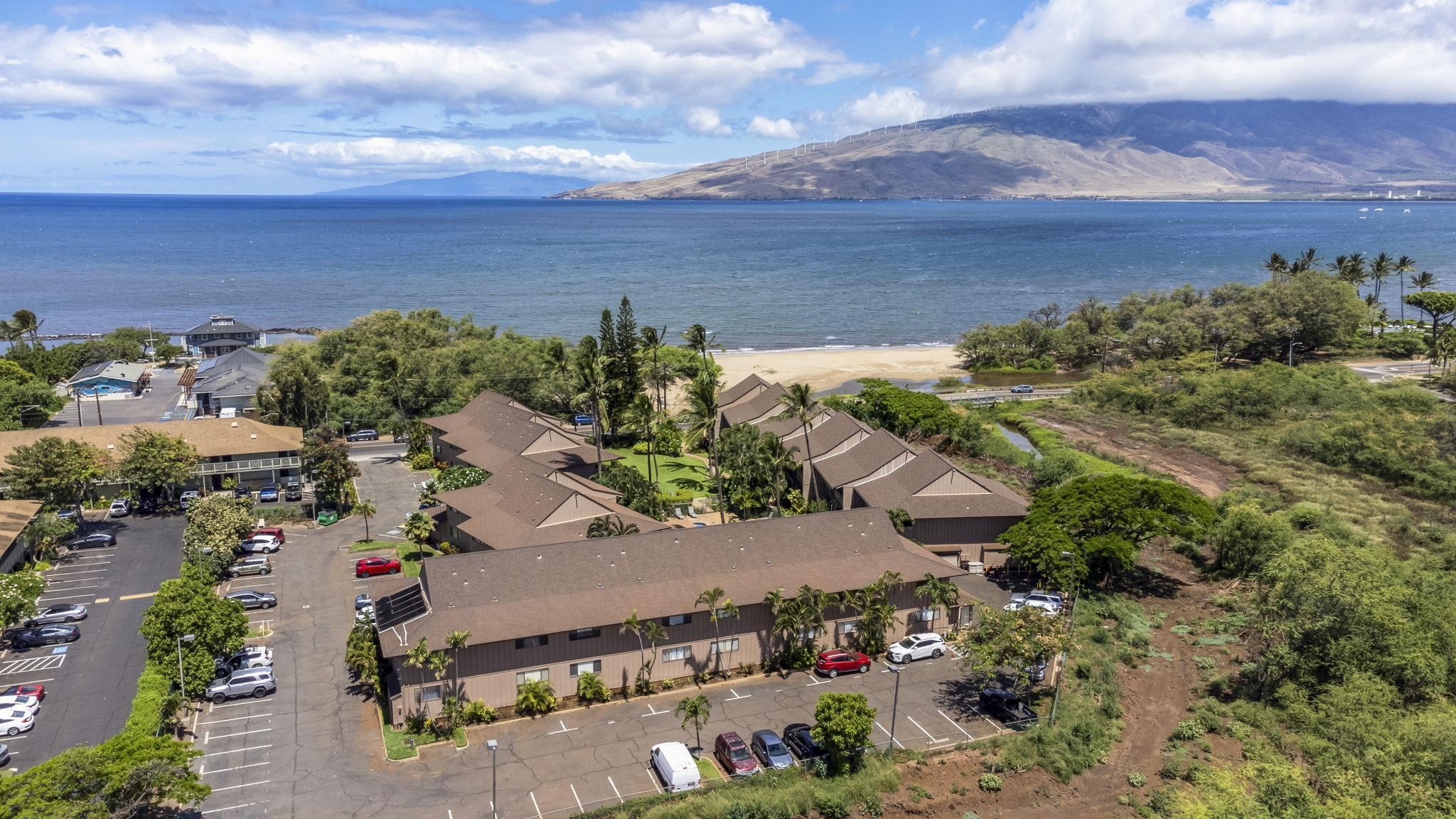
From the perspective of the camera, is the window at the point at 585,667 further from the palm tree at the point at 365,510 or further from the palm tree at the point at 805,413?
the palm tree at the point at 365,510

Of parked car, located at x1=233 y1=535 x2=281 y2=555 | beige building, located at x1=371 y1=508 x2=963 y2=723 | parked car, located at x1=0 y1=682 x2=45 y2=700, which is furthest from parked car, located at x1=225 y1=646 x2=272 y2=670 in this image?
parked car, located at x1=233 y1=535 x2=281 y2=555

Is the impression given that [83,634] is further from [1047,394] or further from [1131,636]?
[1047,394]

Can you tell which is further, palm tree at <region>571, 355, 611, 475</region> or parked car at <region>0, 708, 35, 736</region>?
palm tree at <region>571, 355, 611, 475</region>

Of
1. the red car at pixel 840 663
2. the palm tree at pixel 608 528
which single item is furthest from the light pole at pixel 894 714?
the palm tree at pixel 608 528

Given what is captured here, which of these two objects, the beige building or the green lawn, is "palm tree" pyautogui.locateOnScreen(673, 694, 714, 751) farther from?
the green lawn

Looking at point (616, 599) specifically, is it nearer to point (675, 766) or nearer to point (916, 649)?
point (675, 766)

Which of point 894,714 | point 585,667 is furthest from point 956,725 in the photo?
point 585,667
